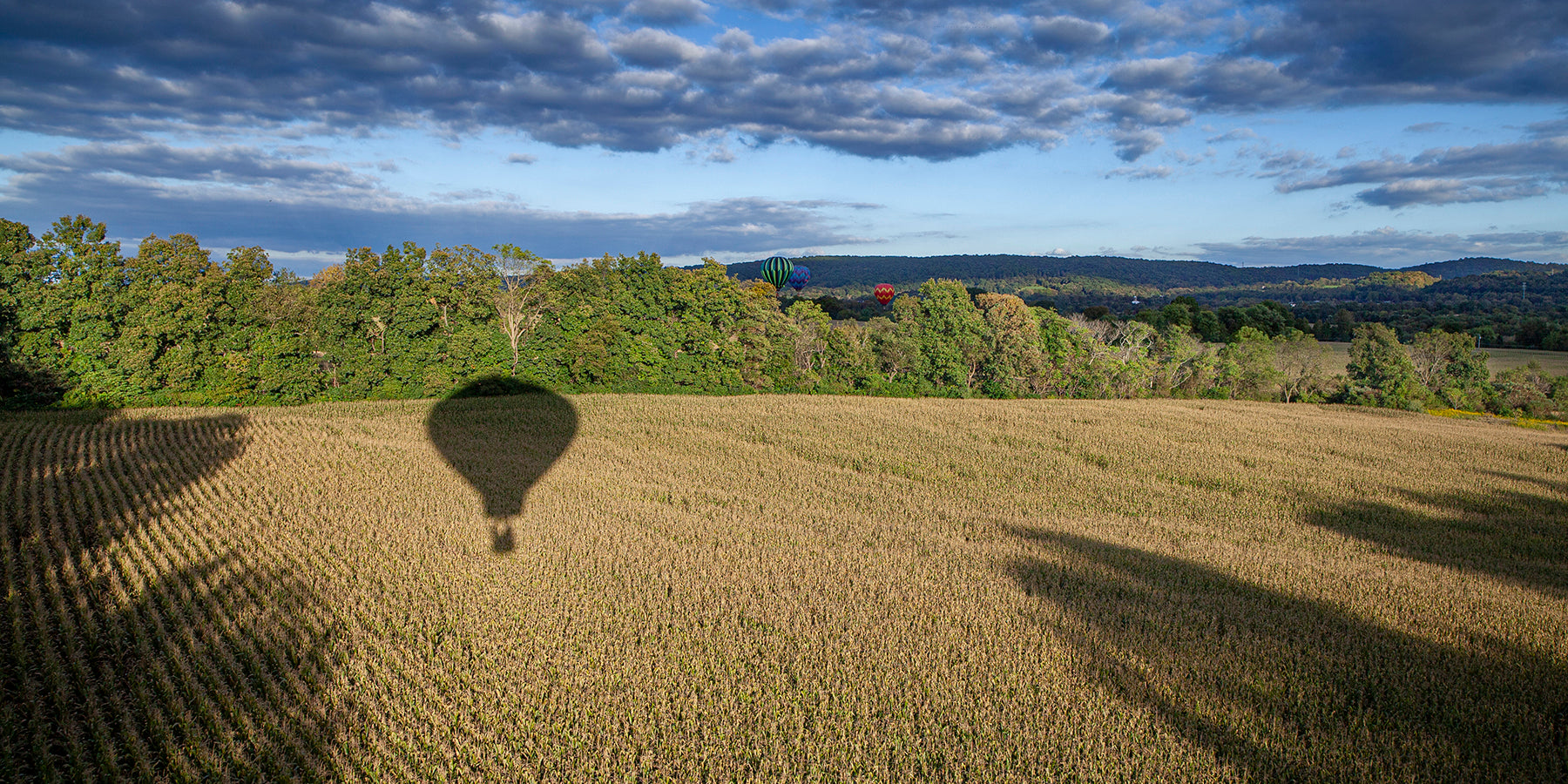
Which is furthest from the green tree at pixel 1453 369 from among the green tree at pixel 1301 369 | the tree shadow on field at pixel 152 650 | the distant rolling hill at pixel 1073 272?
the distant rolling hill at pixel 1073 272

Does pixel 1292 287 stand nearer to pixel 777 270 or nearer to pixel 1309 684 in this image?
pixel 777 270

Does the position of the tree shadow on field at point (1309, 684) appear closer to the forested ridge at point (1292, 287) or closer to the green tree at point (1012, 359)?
the green tree at point (1012, 359)

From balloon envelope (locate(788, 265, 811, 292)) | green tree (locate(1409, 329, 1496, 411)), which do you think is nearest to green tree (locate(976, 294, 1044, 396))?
green tree (locate(1409, 329, 1496, 411))

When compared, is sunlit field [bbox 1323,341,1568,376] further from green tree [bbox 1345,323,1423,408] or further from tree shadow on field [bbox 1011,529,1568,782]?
tree shadow on field [bbox 1011,529,1568,782]

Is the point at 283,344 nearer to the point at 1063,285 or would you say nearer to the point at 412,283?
the point at 412,283

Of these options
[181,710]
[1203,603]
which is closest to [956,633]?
[1203,603]
